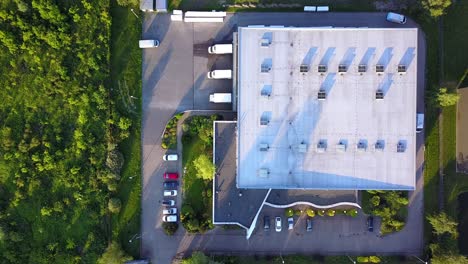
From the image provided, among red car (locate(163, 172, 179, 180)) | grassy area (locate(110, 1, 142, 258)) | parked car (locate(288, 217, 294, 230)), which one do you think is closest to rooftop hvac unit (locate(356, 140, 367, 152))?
parked car (locate(288, 217, 294, 230))

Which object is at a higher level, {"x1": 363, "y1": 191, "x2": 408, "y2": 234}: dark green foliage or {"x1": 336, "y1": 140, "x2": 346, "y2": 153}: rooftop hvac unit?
{"x1": 336, "y1": 140, "x2": 346, "y2": 153}: rooftop hvac unit

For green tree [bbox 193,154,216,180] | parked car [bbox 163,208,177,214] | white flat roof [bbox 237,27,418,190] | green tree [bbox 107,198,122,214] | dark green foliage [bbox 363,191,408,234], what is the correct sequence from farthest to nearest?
parked car [bbox 163,208,177,214], green tree [bbox 107,198,122,214], dark green foliage [bbox 363,191,408,234], green tree [bbox 193,154,216,180], white flat roof [bbox 237,27,418,190]

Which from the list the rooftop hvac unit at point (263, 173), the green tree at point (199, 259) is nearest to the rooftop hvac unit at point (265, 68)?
the rooftop hvac unit at point (263, 173)

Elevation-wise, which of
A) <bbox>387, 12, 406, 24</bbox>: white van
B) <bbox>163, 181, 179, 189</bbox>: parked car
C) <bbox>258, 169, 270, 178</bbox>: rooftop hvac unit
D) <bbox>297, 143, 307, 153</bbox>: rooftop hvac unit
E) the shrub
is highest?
<bbox>387, 12, 406, 24</bbox>: white van

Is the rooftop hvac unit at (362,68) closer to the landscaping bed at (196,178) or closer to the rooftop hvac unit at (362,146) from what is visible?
the rooftop hvac unit at (362,146)

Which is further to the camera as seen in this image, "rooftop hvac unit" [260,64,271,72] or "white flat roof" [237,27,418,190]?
"white flat roof" [237,27,418,190]

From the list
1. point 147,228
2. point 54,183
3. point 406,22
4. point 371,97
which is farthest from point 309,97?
point 54,183

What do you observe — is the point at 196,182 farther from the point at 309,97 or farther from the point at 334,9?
→ the point at 334,9

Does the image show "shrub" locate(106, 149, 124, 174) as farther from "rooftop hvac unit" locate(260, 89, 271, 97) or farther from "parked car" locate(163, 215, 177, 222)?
"rooftop hvac unit" locate(260, 89, 271, 97)
